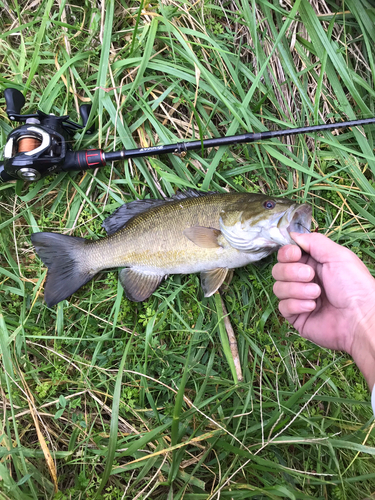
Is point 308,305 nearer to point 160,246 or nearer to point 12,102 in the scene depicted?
point 160,246

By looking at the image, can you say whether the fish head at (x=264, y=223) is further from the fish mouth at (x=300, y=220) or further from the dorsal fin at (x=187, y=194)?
the dorsal fin at (x=187, y=194)

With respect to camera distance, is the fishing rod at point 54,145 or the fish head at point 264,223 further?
the fishing rod at point 54,145

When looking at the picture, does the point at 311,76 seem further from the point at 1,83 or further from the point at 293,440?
the point at 293,440

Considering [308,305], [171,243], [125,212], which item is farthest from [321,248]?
[125,212]

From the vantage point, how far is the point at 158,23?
2.66 metres

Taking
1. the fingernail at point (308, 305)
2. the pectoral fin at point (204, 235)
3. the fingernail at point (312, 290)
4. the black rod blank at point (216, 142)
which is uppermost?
the black rod blank at point (216, 142)

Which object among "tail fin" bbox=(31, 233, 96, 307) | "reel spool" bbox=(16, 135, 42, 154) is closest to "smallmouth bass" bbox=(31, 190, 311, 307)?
"tail fin" bbox=(31, 233, 96, 307)

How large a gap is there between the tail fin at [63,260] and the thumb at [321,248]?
5.20 ft

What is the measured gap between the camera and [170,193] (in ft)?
8.82

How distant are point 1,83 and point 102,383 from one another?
2.51 m

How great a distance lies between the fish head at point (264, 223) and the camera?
2115mm

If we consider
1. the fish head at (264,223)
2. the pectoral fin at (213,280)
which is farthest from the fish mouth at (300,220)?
the pectoral fin at (213,280)

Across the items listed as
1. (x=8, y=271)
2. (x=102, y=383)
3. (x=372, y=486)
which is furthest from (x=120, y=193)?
(x=372, y=486)

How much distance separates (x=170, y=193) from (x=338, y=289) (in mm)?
1475
